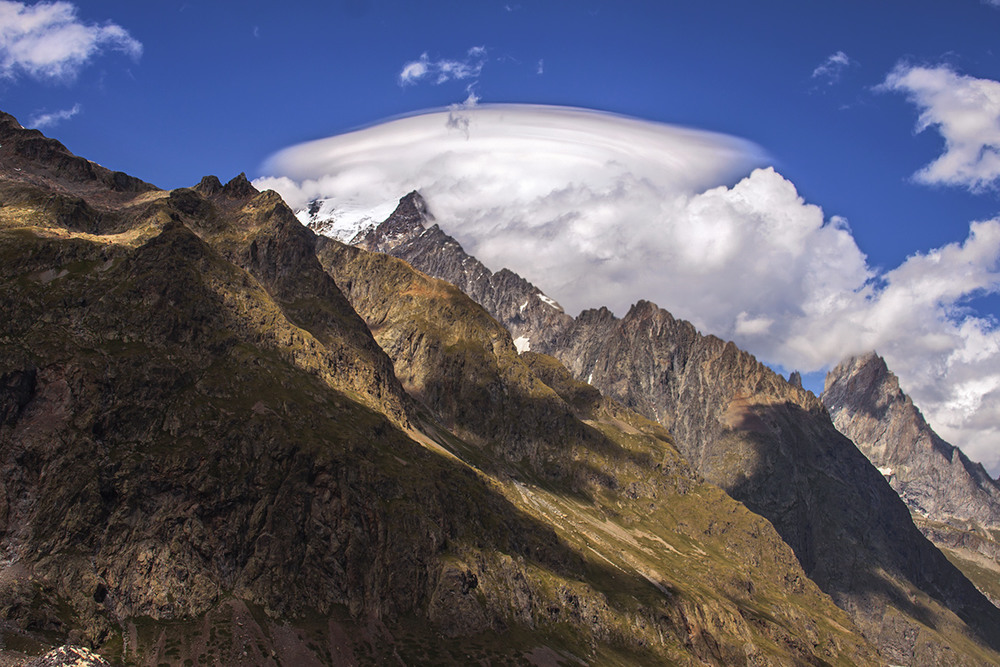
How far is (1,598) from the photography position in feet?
650

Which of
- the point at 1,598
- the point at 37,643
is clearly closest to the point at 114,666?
the point at 37,643

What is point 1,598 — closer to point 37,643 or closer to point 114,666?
point 37,643

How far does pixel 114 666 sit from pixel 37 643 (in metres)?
18.6

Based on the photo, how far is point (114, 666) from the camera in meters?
198

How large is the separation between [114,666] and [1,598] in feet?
106

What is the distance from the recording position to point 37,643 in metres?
191

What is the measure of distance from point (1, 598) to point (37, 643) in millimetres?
17277
